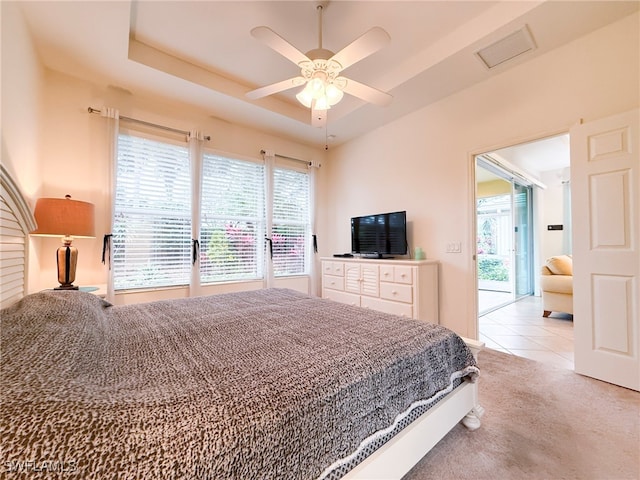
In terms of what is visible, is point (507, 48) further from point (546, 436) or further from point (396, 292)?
point (546, 436)

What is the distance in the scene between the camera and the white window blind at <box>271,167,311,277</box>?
397 centimetres

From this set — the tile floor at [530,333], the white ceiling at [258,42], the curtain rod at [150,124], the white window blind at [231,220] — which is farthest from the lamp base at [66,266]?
the tile floor at [530,333]

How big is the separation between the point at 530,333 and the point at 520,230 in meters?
2.97

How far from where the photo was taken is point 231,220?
11.6ft

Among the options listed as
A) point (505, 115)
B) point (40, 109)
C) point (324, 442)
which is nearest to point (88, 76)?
point (40, 109)

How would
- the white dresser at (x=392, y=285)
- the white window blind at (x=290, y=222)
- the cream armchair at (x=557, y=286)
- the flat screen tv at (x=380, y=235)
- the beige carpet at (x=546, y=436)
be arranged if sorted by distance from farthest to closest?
the white window blind at (x=290, y=222) → the cream armchair at (x=557, y=286) → the flat screen tv at (x=380, y=235) → the white dresser at (x=392, y=285) → the beige carpet at (x=546, y=436)

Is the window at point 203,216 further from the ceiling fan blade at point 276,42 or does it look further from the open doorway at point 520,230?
the open doorway at point 520,230

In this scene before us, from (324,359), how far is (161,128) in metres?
3.32

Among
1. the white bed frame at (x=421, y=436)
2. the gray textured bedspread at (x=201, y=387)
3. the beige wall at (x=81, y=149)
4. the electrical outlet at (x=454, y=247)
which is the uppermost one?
the beige wall at (x=81, y=149)

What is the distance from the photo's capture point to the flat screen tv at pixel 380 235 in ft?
10.8

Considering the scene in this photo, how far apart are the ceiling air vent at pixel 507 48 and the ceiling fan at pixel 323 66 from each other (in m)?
1.06

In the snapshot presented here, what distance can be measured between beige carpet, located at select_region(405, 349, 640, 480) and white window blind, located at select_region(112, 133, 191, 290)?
3053mm

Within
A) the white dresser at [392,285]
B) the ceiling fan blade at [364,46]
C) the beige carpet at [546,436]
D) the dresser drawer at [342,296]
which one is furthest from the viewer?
the dresser drawer at [342,296]

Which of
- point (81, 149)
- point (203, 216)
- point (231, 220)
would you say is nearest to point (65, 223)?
point (81, 149)
